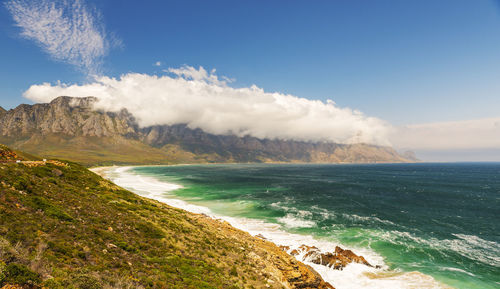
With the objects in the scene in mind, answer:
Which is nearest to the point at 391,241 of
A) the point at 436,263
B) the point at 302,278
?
the point at 436,263

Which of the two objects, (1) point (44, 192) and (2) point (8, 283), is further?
(1) point (44, 192)

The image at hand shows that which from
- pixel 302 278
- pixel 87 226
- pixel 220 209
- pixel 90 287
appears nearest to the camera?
pixel 90 287

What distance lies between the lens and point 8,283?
32.3 ft

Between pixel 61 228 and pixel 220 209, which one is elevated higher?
pixel 61 228

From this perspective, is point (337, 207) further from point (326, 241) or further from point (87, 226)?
point (87, 226)

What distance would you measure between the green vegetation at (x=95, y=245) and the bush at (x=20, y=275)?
0.12 feet

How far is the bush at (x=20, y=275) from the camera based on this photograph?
10.1 m

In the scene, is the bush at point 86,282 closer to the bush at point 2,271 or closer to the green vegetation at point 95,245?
the green vegetation at point 95,245

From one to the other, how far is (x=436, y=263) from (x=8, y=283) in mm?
47818

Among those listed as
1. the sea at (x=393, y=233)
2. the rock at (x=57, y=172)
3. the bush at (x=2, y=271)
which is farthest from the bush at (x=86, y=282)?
the rock at (x=57, y=172)

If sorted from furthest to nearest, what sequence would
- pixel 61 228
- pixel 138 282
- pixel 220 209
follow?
pixel 220 209
pixel 61 228
pixel 138 282

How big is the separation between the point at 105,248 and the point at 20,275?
24.7 ft

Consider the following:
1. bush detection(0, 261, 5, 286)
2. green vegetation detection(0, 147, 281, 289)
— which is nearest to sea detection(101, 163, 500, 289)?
green vegetation detection(0, 147, 281, 289)

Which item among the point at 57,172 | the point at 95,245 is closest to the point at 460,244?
the point at 95,245
